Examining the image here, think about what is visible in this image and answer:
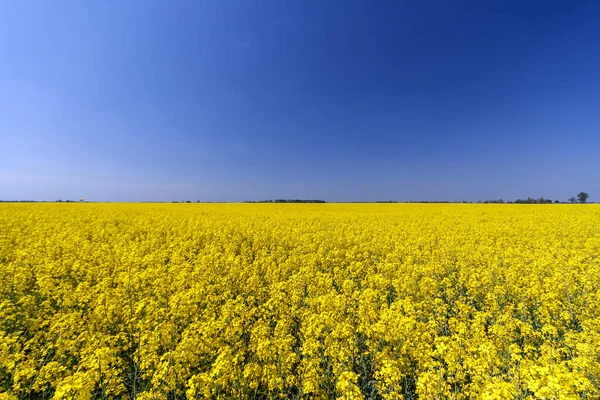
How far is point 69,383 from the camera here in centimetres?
271

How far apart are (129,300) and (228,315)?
2.87 meters

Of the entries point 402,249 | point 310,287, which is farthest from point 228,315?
point 402,249

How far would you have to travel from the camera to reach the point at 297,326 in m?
5.29

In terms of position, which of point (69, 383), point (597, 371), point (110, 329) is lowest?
point (110, 329)

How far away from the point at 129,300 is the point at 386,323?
5682mm

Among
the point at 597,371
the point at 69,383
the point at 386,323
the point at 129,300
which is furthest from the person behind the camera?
the point at 129,300

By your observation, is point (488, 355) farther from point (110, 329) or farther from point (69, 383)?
point (110, 329)

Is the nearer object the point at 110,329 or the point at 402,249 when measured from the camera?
the point at 110,329

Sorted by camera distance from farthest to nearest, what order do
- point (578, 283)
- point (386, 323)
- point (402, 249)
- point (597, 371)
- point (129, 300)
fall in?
point (402, 249), point (578, 283), point (129, 300), point (386, 323), point (597, 371)

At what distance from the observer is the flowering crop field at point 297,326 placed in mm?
3092

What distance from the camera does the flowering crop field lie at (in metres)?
3.09

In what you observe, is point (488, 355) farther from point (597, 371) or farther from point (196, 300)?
point (196, 300)

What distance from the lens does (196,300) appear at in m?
5.03

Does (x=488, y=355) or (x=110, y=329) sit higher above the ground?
(x=488, y=355)
